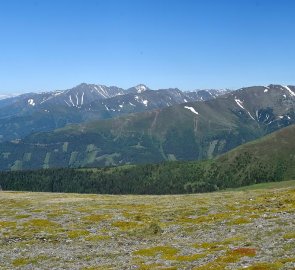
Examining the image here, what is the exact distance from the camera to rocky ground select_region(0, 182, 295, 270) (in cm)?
3127

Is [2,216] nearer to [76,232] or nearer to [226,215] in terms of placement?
[76,232]

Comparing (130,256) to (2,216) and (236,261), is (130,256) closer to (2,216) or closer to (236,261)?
(236,261)

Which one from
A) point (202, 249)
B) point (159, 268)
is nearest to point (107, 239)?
point (202, 249)

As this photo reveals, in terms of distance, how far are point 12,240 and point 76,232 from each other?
729cm

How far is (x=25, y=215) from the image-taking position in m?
62.3

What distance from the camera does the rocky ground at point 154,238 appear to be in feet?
103

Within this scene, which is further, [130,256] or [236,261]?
[130,256]

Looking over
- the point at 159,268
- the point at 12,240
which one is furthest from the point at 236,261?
the point at 12,240

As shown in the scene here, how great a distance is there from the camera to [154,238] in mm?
43000

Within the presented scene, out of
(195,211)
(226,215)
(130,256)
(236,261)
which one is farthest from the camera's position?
(195,211)

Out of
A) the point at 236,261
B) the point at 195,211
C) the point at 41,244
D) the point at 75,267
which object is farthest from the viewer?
the point at 195,211

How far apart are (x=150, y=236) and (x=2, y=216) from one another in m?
30.0

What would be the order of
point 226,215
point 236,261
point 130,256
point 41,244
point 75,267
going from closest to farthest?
point 236,261
point 75,267
point 130,256
point 41,244
point 226,215

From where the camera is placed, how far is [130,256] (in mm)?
34969
